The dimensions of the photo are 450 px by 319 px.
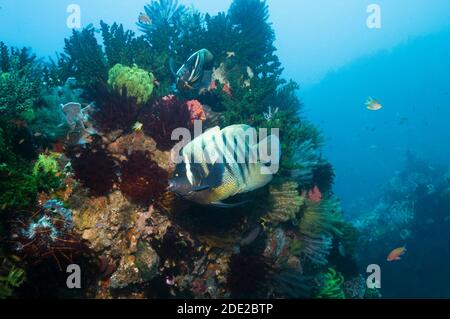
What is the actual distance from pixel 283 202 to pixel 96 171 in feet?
9.70

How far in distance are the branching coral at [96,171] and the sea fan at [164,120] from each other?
2.95 feet

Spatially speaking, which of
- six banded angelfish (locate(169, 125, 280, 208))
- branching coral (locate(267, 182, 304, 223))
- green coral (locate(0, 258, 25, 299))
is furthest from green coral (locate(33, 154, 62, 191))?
branching coral (locate(267, 182, 304, 223))

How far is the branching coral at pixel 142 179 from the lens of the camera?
4336 mm

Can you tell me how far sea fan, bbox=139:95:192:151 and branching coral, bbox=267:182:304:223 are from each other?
1.84 m

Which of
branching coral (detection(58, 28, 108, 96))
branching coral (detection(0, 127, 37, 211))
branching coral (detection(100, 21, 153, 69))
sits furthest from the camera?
branching coral (detection(100, 21, 153, 69))

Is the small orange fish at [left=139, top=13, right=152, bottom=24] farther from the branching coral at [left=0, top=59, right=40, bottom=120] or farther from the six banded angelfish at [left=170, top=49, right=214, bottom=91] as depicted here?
the branching coral at [left=0, top=59, right=40, bottom=120]

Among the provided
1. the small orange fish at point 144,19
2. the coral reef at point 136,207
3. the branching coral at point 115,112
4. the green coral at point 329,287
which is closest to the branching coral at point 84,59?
the coral reef at point 136,207

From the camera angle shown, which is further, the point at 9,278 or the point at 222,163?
the point at 9,278

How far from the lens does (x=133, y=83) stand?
227 inches

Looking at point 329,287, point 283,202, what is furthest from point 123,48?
point 329,287

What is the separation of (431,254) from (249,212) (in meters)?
15.6

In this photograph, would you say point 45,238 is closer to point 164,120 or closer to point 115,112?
point 115,112

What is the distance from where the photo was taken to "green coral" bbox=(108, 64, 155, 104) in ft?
18.9

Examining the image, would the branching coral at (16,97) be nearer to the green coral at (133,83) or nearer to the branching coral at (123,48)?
the green coral at (133,83)
